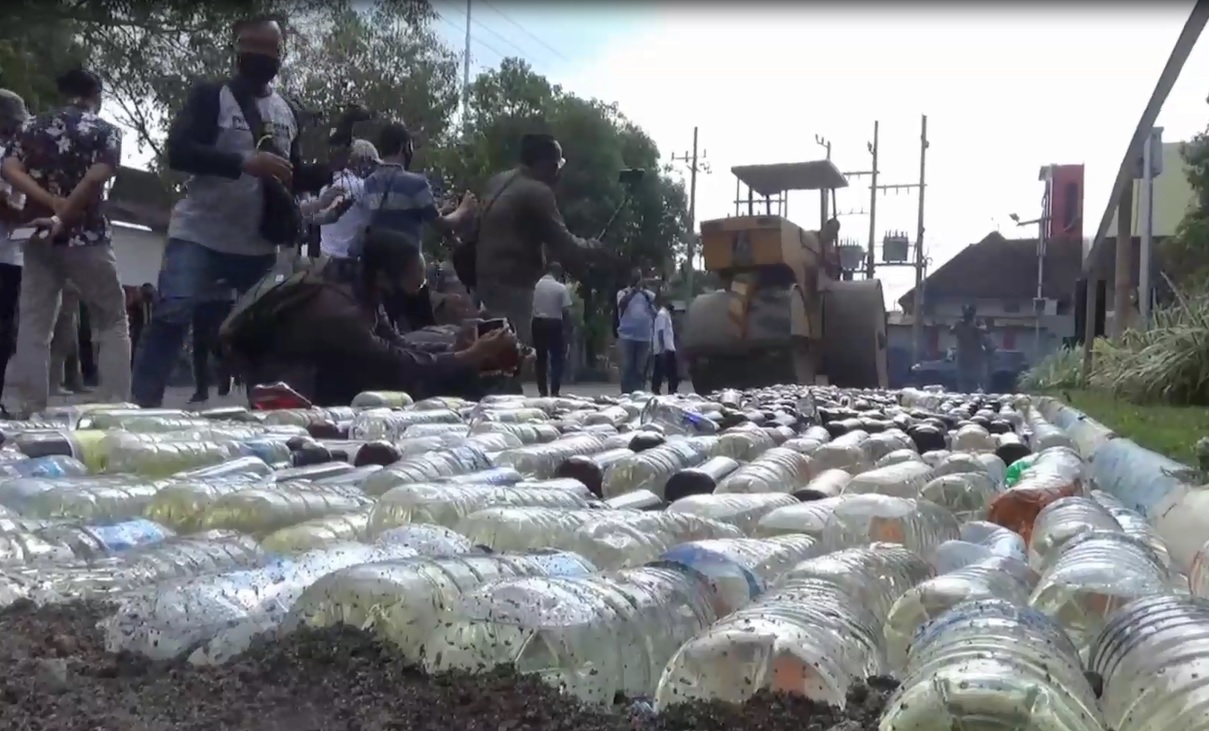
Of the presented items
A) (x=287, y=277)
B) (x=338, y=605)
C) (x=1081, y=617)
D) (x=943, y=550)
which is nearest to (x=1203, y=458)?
(x=943, y=550)

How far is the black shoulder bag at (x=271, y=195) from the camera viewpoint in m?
6.17

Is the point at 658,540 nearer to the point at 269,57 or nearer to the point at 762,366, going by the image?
the point at 269,57

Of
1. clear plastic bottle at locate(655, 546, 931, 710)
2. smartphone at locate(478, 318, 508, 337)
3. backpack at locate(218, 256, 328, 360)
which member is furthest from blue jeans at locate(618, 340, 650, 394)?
clear plastic bottle at locate(655, 546, 931, 710)

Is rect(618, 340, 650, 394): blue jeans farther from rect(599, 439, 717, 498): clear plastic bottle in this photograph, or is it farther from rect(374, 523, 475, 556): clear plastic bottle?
rect(374, 523, 475, 556): clear plastic bottle

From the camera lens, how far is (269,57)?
625 cm

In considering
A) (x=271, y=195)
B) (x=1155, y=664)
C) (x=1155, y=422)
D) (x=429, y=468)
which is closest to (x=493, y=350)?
(x=271, y=195)

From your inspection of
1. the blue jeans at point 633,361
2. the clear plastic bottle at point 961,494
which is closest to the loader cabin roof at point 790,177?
the blue jeans at point 633,361

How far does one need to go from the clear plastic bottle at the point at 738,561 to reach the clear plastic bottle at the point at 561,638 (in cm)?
24

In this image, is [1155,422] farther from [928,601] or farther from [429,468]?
[928,601]

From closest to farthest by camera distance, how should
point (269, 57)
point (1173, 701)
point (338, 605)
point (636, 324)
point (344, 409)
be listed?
point (1173, 701), point (338, 605), point (344, 409), point (269, 57), point (636, 324)

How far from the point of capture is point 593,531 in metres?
2.82

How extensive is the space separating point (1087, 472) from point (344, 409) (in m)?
3.13

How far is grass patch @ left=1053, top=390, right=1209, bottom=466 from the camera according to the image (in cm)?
482

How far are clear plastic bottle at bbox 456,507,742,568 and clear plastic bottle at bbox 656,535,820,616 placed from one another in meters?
0.14
